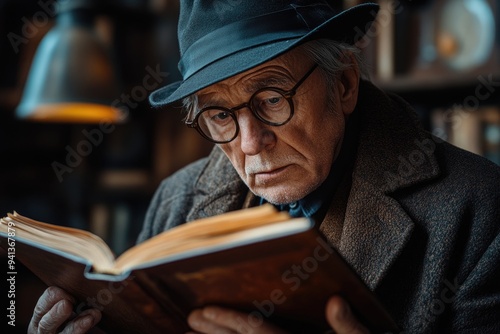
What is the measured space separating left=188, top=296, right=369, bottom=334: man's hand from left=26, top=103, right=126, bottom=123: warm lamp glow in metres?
2.06

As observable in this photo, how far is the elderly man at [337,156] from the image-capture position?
1510 mm

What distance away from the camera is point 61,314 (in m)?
1.47

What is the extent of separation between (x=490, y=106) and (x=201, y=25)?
2244mm

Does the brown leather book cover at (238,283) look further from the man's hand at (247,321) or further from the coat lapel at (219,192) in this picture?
the coat lapel at (219,192)

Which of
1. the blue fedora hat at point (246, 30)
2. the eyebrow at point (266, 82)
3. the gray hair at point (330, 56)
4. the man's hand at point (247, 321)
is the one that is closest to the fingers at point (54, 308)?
the man's hand at point (247, 321)

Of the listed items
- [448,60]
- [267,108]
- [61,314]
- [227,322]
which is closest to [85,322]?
[61,314]

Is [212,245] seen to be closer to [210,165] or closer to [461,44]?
[210,165]

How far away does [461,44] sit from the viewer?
3.33 metres

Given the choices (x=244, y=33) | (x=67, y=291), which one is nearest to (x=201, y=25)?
(x=244, y=33)

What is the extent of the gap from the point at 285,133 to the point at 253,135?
8cm

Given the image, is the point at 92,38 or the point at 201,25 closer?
the point at 201,25

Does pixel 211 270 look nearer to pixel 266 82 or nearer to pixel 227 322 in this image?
pixel 227 322

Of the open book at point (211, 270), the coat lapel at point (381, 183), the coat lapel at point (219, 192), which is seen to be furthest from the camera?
the coat lapel at point (219, 192)

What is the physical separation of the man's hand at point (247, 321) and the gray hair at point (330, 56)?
2.12 feet
